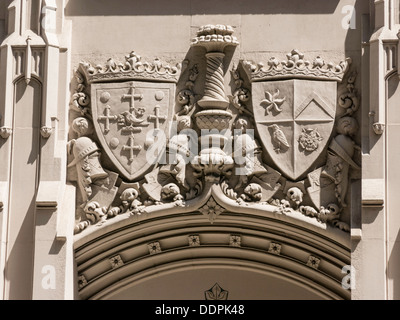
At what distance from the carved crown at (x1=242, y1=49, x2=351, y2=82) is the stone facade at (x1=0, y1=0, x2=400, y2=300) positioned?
21 millimetres

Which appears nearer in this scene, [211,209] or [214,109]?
[211,209]

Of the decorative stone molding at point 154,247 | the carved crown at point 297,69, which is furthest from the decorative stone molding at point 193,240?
the carved crown at point 297,69

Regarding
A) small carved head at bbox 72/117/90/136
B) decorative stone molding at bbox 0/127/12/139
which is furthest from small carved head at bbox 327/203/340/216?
decorative stone molding at bbox 0/127/12/139

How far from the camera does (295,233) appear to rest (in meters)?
27.3

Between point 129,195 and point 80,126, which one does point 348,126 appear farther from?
point 80,126

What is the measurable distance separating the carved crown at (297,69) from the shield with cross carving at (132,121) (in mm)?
1299

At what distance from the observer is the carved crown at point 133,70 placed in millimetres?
27734

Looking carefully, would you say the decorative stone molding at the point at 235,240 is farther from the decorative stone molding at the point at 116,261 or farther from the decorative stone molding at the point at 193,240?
the decorative stone molding at the point at 116,261

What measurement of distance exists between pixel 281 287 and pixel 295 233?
1.86 m

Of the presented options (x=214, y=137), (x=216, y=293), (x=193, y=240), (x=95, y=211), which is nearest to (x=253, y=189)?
(x=214, y=137)

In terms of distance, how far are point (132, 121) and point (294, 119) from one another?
2401 millimetres

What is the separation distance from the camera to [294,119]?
89.7ft

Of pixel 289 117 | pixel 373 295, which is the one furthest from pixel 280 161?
pixel 373 295

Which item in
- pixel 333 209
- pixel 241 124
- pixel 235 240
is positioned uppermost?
pixel 241 124
